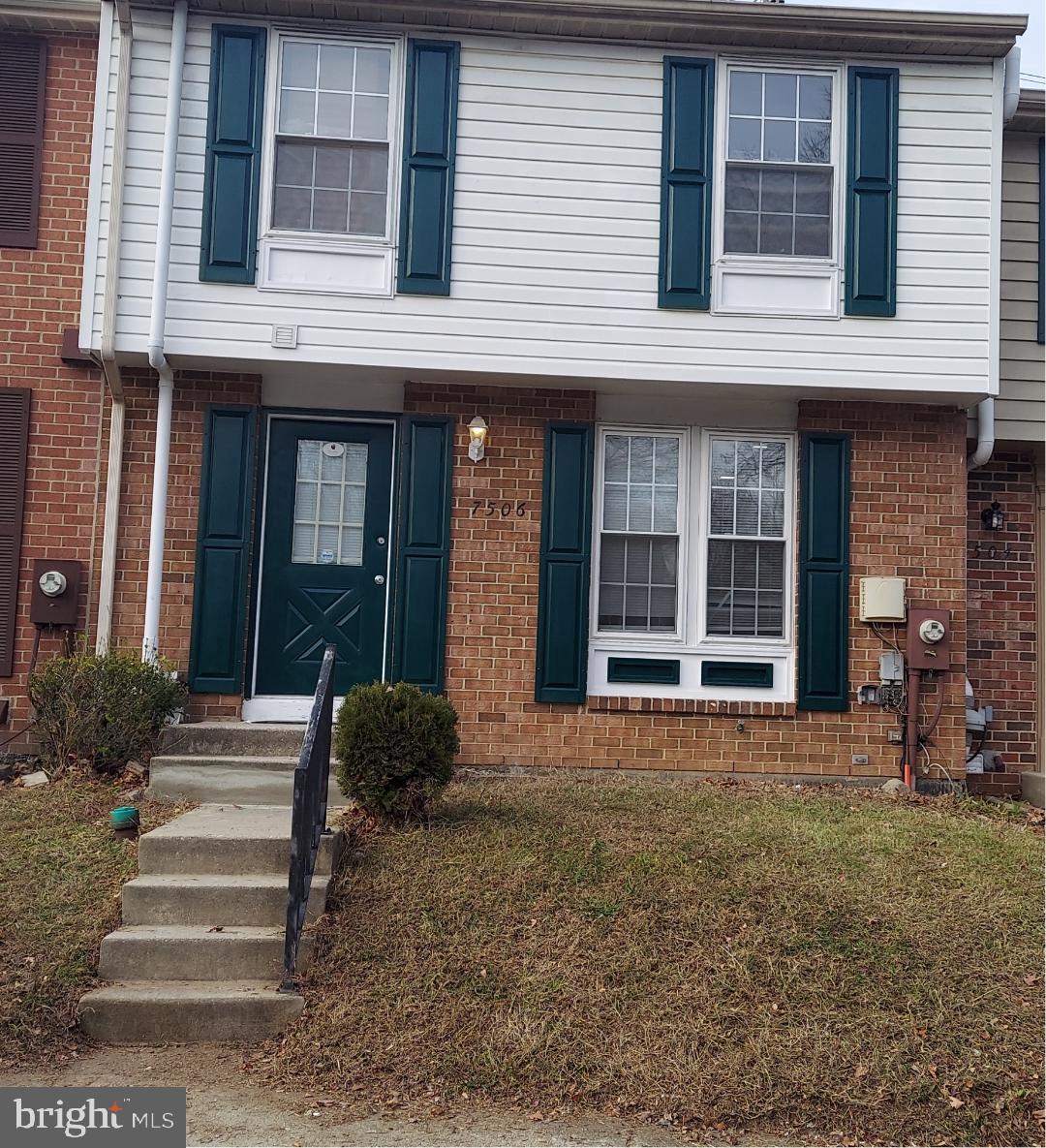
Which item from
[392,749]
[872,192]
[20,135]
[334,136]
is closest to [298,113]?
[334,136]

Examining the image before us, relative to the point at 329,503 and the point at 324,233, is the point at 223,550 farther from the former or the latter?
the point at 324,233

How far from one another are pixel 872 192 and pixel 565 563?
3630 millimetres

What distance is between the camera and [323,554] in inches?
336

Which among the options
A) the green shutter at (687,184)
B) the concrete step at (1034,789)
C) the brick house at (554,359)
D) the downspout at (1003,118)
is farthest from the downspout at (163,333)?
the concrete step at (1034,789)

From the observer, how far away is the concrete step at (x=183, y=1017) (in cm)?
476

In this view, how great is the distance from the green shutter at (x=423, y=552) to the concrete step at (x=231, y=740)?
0.98 meters

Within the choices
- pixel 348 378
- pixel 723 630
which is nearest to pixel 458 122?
pixel 348 378

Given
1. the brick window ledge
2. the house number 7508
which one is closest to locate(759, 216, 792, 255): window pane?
the house number 7508

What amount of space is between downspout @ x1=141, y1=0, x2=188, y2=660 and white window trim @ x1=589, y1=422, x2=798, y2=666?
126 inches

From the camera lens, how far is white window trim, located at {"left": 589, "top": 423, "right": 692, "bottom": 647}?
338 inches

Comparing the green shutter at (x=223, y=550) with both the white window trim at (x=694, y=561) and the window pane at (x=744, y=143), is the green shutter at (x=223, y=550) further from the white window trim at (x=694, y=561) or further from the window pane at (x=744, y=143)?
the window pane at (x=744, y=143)

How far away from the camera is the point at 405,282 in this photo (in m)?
8.17

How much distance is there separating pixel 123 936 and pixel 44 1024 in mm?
514

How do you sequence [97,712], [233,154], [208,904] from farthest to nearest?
[233,154], [97,712], [208,904]
